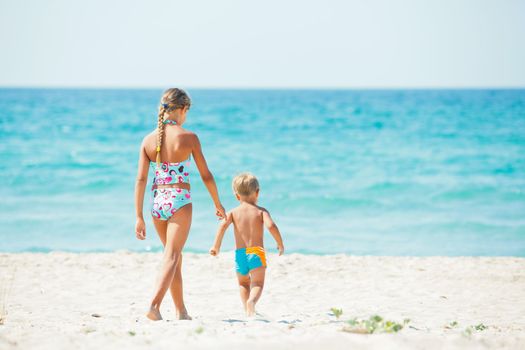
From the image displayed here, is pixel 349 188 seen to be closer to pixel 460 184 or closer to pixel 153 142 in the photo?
pixel 460 184

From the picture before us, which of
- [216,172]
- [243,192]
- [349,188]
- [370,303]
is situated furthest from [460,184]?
[243,192]

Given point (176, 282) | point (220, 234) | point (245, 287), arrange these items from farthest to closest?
point (245, 287)
point (220, 234)
point (176, 282)

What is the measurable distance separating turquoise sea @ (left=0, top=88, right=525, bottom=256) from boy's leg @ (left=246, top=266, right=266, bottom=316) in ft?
17.5

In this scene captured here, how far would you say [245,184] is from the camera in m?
4.90

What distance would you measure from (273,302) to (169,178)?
94.8 inches

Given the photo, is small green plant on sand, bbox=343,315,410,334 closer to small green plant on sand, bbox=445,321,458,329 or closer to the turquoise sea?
small green plant on sand, bbox=445,321,458,329

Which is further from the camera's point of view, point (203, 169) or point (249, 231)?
point (249, 231)

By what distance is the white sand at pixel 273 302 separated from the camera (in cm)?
389

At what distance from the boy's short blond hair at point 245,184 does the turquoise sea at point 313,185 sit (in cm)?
549

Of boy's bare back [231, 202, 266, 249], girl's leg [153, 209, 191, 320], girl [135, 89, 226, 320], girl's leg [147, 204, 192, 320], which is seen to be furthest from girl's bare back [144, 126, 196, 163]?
boy's bare back [231, 202, 266, 249]

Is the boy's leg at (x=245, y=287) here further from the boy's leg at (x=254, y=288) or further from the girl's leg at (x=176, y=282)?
the girl's leg at (x=176, y=282)

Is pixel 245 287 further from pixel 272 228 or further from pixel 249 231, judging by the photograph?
pixel 272 228

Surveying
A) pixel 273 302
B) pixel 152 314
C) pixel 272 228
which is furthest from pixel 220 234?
pixel 273 302

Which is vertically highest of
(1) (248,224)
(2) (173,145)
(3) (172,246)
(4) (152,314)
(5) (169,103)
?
(5) (169,103)
